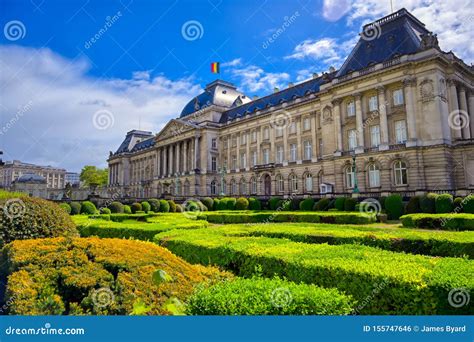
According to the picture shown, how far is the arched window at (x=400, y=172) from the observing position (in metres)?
31.6

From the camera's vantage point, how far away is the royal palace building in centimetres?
3034

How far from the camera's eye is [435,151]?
29781mm

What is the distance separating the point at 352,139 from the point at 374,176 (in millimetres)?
5345

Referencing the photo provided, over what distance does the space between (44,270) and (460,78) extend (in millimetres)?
40535

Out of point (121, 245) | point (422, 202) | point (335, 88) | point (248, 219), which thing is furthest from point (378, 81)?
point (121, 245)

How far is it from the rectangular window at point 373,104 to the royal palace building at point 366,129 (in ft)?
0.36

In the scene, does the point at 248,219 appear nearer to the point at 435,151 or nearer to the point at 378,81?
the point at 435,151

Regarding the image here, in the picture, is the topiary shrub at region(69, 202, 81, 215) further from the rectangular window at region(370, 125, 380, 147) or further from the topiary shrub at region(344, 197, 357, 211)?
the rectangular window at region(370, 125, 380, 147)

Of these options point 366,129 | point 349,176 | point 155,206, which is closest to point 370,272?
point 349,176

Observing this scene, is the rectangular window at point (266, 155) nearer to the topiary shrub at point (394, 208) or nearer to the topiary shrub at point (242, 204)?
the topiary shrub at point (242, 204)

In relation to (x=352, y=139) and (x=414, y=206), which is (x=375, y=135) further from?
(x=414, y=206)

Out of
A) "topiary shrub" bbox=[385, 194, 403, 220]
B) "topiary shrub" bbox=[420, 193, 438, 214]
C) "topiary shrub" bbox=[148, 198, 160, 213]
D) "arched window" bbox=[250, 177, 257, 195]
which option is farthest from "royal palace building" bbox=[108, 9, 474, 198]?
"topiary shrub" bbox=[148, 198, 160, 213]

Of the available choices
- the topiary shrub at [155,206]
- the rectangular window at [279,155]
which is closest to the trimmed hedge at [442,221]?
the topiary shrub at [155,206]

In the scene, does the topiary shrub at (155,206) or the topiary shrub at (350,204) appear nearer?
the topiary shrub at (350,204)
